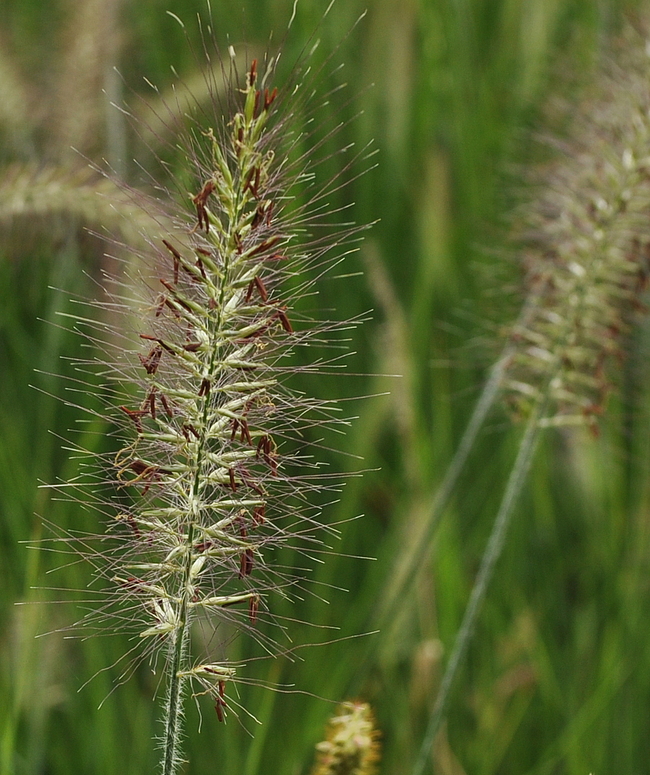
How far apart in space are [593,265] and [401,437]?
33.1 inches

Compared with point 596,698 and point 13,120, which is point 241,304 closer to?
point 596,698

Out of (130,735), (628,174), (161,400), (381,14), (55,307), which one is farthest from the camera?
(381,14)

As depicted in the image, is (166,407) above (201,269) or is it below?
below

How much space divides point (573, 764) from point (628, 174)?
1165 millimetres

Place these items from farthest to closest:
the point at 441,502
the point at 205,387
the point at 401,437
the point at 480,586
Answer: the point at 401,437, the point at 441,502, the point at 480,586, the point at 205,387

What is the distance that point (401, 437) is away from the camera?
8.45 feet

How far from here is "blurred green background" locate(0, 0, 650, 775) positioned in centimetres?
212

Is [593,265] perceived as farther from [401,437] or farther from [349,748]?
[349,748]

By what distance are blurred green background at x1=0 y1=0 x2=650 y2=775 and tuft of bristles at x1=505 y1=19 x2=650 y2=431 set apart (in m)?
0.24

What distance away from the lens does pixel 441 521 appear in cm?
224

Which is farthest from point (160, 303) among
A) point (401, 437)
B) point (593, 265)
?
point (401, 437)

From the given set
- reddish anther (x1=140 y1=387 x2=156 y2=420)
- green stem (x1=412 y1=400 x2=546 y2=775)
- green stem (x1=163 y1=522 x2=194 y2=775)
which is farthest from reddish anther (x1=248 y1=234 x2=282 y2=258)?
green stem (x1=412 y1=400 x2=546 y2=775)

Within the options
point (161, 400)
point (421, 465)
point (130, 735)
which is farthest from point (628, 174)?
point (130, 735)

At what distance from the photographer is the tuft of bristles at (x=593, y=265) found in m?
1.85
